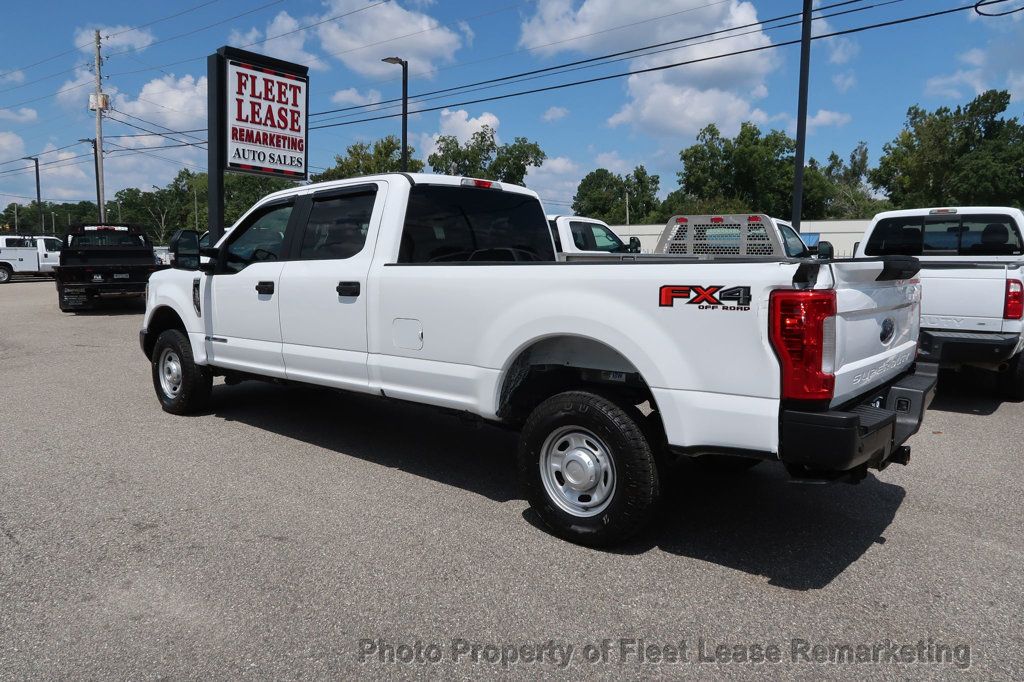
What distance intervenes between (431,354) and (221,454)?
2.23 m

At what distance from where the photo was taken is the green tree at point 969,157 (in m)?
44.3

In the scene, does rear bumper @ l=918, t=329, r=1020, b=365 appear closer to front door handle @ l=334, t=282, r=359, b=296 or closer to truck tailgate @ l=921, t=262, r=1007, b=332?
truck tailgate @ l=921, t=262, r=1007, b=332

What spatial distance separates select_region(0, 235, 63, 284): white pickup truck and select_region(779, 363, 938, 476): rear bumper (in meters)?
33.1

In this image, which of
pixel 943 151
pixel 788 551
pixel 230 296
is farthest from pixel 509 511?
pixel 943 151

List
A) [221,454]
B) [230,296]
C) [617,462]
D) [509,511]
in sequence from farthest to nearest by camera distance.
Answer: [230,296] < [221,454] < [509,511] < [617,462]

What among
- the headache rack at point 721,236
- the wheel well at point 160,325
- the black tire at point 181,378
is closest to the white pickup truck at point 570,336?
the black tire at point 181,378

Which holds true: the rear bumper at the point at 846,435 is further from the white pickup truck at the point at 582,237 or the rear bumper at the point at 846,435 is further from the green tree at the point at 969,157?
the green tree at the point at 969,157

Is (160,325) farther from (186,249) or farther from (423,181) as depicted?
(423,181)

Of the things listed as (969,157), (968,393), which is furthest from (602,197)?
(968,393)

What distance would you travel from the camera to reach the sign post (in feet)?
37.3

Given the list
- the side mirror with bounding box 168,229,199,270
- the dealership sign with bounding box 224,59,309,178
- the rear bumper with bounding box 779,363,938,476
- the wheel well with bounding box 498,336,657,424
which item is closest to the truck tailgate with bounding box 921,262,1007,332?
the rear bumper with bounding box 779,363,938,476

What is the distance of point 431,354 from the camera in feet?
14.9

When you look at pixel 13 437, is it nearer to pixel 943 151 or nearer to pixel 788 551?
pixel 788 551

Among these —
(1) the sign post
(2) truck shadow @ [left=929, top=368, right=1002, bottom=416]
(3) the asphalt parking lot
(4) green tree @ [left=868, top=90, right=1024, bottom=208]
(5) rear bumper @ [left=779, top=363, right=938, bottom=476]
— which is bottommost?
(3) the asphalt parking lot
